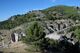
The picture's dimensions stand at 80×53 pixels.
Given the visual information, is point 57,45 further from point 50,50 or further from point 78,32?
point 78,32

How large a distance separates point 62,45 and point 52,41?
3332 mm

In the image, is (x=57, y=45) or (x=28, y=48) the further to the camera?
(x=57, y=45)

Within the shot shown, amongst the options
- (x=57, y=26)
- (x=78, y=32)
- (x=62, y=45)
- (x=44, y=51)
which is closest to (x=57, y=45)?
(x=62, y=45)

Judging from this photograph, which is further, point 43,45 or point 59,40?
point 59,40

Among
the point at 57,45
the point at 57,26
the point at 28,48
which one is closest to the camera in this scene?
the point at 28,48

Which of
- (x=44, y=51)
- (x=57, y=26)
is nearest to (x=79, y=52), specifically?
(x=44, y=51)

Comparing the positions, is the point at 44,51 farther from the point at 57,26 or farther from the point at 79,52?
the point at 57,26

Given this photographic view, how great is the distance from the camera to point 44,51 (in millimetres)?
63531

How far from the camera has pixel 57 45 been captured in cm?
6756

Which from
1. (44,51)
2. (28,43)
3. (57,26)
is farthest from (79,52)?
(57,26)

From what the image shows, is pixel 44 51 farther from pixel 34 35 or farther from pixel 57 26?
pixel 57 26

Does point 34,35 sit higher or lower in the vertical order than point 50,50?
higher

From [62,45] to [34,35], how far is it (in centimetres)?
882

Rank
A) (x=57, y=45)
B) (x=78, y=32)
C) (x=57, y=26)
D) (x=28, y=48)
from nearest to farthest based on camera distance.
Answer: (x=28, y=48)
(x=57, y=45)
(x=78, y=32)
(x=57, y=26)
